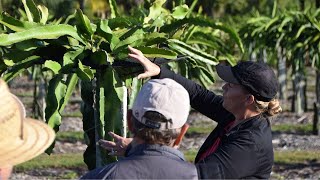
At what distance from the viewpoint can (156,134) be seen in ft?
12.8

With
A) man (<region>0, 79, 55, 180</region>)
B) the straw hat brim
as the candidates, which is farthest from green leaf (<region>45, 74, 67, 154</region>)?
man (<region>0, 79, 55, 180</region>)

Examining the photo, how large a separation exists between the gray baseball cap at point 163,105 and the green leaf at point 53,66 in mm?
2326

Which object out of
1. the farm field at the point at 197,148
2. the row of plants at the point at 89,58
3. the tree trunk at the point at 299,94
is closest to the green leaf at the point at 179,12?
the row of plants at the point at 89,58

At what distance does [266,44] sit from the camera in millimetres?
20891

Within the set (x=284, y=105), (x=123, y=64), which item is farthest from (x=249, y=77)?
(x=284, y=105)

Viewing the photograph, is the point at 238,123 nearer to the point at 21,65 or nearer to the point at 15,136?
the point at 15,136

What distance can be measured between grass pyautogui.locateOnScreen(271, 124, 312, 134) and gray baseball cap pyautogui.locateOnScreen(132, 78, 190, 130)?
16058mm

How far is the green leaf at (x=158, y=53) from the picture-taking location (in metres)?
6.18

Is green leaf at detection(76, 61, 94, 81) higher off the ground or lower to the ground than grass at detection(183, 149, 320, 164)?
higher

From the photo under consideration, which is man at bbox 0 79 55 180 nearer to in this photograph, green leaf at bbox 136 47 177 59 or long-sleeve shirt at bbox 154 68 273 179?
long-sleeve shirt at bbox 154 68 273 179

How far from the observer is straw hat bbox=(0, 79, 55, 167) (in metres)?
3.64

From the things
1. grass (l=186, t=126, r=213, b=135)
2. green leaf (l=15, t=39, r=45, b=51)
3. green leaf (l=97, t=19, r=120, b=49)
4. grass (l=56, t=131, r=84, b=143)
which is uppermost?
green leaf (l=97, t=19, r=120, b=49)

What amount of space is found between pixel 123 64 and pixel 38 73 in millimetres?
14948

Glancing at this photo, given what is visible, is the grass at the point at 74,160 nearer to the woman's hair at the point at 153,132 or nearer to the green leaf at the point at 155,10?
the green leaf at the point at 155,10
